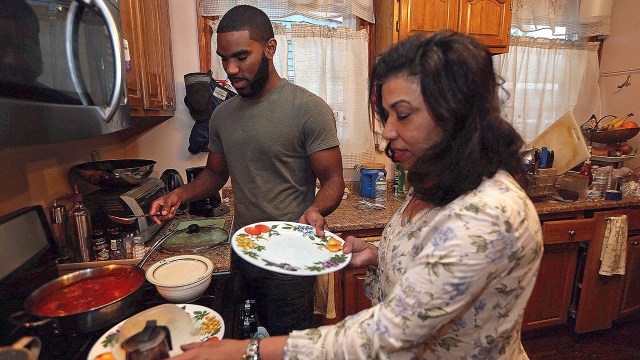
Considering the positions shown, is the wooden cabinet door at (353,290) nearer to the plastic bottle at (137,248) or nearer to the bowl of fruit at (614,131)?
the plastic bottle at (137,248)

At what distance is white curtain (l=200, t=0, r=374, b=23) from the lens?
2199 millimetres

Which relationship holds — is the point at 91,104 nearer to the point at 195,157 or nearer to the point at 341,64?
the point at 195,157

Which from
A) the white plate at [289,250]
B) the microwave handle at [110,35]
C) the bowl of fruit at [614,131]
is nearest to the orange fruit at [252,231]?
the white plate at [289,250]

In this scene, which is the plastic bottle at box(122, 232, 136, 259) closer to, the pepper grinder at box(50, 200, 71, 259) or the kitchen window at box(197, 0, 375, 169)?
the pepper grinder at box(50, 200, 71, 259)

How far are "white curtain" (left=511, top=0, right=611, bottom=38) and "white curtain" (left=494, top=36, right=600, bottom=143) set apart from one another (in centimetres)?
10

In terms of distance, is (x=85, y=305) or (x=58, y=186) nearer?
(x=85, y=305)

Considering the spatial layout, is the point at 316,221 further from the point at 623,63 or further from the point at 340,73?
the point at 623,63

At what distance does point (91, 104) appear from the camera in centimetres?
67

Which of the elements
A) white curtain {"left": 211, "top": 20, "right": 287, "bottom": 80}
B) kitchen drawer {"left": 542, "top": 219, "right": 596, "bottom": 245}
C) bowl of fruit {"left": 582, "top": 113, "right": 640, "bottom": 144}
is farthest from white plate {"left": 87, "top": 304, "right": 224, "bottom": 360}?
bowl of fruit {"left": 582, "top": 113, "right": 640, "bottom": 144}

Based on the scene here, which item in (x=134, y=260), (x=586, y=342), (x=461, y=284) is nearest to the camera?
(x=461, y=284)

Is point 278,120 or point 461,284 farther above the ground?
point 278,120

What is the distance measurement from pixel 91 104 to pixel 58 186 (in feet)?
3.39

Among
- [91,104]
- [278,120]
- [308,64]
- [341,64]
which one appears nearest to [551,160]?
[341,64]

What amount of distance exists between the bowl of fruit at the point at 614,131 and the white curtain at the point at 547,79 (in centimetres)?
28
